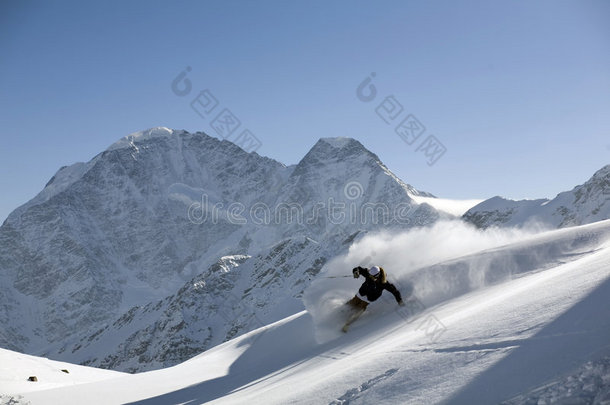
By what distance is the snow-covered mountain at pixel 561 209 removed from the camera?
117m

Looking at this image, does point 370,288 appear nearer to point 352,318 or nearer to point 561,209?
point 352,318

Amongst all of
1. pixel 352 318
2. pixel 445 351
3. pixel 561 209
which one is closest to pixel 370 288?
pixel 352 318

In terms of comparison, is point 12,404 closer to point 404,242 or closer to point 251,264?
point 404,242

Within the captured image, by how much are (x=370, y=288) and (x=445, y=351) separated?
18.0 ft

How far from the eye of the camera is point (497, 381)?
3680 millimetres

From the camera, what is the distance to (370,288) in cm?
1023

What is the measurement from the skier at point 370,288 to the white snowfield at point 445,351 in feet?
0.92

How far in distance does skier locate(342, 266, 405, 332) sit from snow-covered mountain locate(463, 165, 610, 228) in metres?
116

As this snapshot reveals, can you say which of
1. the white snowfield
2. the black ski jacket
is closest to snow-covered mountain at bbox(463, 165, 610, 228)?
the white snowfield

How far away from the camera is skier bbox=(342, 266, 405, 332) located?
1005 cm

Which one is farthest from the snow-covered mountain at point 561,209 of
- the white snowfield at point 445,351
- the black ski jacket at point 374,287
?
the black ski jacket at point 374,287

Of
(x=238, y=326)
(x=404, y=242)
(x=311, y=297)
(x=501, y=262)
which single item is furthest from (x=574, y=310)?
(x=238, y=326)

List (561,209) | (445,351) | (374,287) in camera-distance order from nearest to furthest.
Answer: (445,351)
(374,287)
(561,209)

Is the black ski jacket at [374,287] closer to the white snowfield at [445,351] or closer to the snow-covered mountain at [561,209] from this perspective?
the white snowfield at [445,351]
